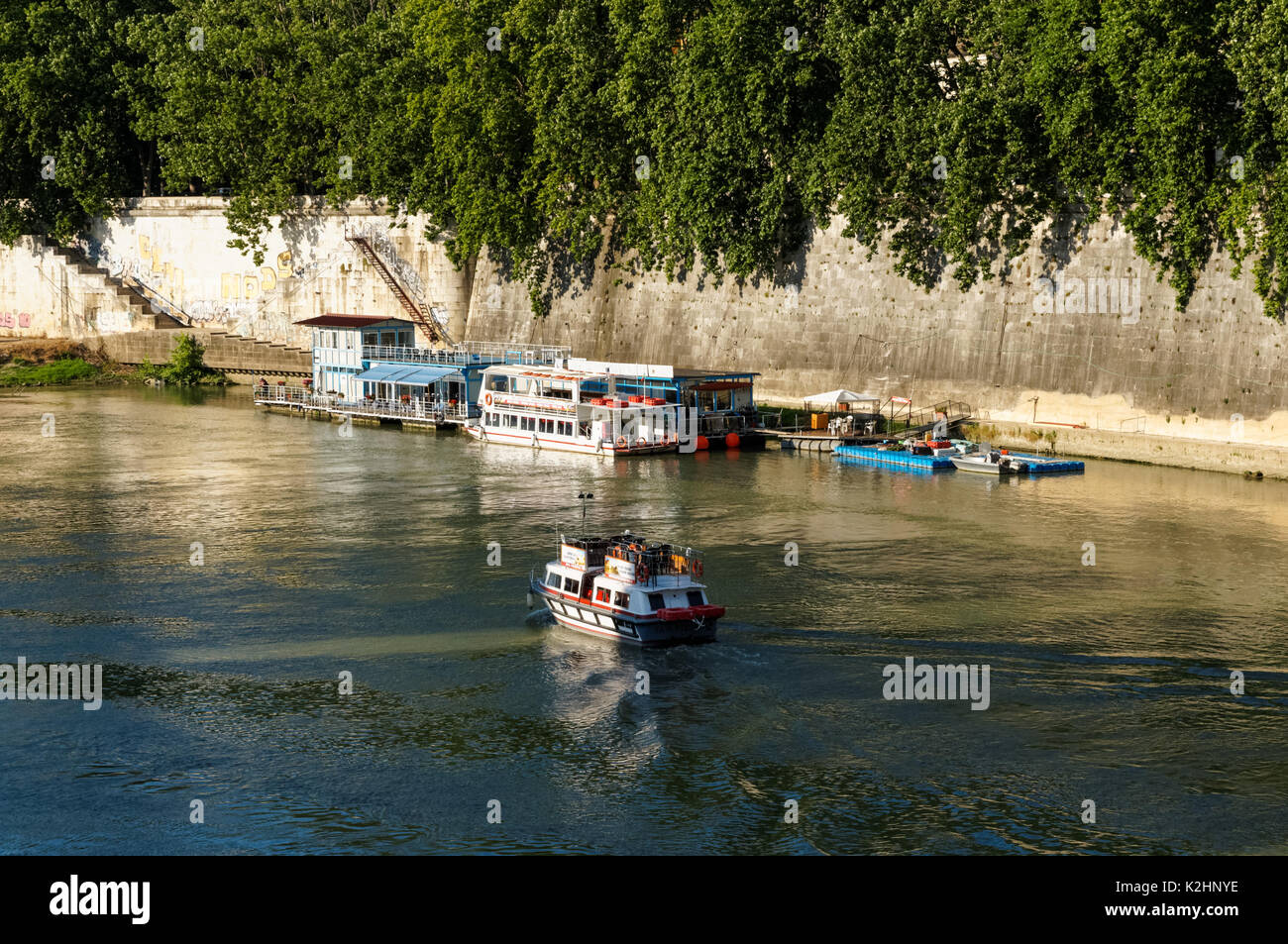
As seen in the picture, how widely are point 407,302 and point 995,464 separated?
40933 millimetres

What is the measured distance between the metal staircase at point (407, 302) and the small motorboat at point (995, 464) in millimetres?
36676

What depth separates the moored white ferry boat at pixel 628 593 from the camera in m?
29.9

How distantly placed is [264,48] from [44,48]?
1866 centimetres

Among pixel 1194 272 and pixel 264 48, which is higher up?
pixel 264 48

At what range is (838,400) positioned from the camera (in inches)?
2297

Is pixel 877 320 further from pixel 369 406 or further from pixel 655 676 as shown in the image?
pixel 655 676

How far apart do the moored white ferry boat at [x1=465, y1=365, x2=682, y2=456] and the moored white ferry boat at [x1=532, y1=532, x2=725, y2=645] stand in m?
24.7

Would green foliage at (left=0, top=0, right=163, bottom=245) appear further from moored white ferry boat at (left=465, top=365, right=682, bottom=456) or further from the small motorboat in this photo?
the small motorboat

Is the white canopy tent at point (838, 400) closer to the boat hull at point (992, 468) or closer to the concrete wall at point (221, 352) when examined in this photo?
the boat hull at point (992, 468)

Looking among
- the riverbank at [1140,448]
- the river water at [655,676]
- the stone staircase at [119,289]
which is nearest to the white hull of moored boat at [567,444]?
the river water at [655,676]
